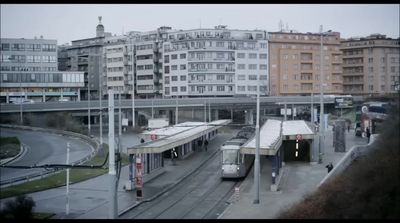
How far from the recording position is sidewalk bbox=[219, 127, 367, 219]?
20020mm

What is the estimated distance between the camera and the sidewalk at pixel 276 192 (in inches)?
788

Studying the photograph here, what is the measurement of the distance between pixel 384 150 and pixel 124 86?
70589mm

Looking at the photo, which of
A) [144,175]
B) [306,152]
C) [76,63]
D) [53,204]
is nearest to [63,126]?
[144,175]

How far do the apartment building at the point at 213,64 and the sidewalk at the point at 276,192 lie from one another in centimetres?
4236

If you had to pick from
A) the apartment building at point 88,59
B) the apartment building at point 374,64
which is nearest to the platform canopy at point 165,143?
the apartment building at point 374,64

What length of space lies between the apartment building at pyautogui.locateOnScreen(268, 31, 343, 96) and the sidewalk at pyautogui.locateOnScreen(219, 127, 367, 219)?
4395cm

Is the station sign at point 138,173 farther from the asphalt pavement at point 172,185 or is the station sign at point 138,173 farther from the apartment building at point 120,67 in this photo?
the apartment building at point 120,67

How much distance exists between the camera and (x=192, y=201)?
23375mm

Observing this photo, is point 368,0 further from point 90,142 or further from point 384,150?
point 90,142

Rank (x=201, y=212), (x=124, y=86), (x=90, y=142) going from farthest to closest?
1. (x=124, y=86)
2. (x=90, y=142)
3. (x=201, y=212)

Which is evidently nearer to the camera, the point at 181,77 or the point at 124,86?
the point at 181,77

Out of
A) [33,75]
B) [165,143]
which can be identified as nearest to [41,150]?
[33,75]

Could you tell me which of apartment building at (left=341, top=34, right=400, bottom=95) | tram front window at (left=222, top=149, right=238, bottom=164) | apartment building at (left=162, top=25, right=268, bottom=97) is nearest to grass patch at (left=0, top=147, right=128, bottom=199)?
tram front window at (left=222, top=149, right=238, bottom=164)

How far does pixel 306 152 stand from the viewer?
119ft
